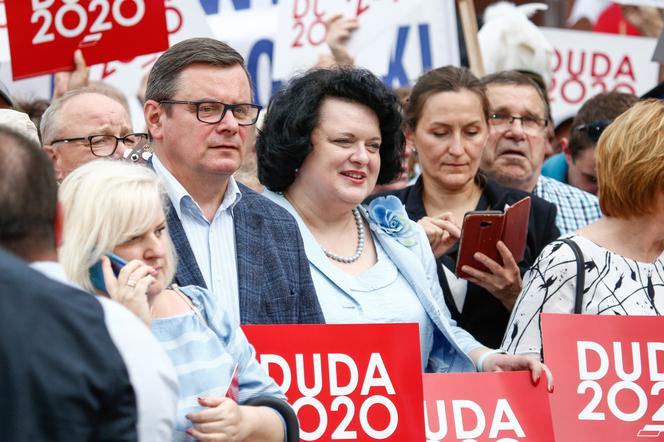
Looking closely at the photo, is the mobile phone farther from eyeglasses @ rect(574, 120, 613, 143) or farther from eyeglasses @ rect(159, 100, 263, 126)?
eyeglasses @ rect(574, 120, 613, 143)

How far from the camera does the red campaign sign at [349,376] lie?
4.08 meters

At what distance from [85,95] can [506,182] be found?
87.3 inches

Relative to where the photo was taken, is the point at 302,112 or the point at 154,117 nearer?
the point at 154,117

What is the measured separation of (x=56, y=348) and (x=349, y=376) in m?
1.93

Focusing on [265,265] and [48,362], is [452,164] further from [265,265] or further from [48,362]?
[48,362]

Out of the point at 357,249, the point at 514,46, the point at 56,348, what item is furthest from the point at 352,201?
the point at 514,46

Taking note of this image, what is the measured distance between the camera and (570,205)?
630 cm

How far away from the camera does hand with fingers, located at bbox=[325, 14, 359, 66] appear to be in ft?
23.8

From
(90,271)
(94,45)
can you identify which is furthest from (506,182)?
(90,271)

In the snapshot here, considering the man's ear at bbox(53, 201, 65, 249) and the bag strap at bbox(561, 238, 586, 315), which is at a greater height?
the man's ear at bbox(53, 201, 65, 249)

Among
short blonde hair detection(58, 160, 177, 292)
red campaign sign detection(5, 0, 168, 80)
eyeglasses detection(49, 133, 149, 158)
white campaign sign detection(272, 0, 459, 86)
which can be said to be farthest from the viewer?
white campaign sign detection(272, 0, 459, 86)

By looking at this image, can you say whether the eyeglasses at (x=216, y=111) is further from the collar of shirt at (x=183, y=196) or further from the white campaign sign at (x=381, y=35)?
the white campaign sign at (x=381, y=35)

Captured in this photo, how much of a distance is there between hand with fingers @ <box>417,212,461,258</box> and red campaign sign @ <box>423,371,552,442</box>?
3.14 ft

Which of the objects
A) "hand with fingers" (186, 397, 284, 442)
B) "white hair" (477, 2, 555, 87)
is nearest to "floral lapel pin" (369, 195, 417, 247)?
"hand with fingers" (186, 397, 284, 442)
